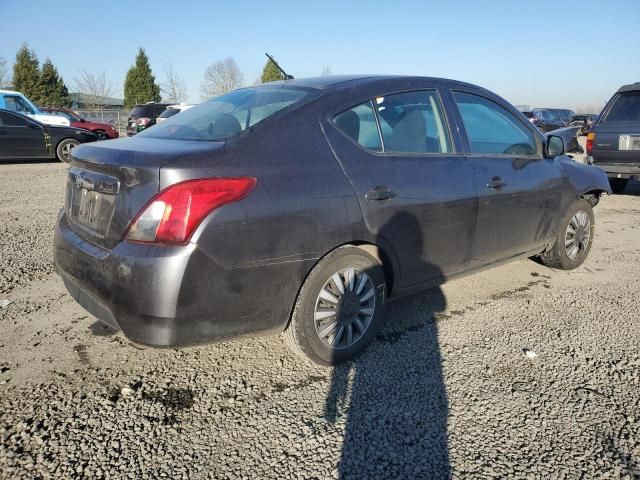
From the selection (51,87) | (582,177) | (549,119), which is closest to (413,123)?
(582,177)

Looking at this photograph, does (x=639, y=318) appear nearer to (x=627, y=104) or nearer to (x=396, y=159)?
(x=396, y=159)

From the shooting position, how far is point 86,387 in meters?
2.62

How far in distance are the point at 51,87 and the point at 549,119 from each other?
41.4 metres

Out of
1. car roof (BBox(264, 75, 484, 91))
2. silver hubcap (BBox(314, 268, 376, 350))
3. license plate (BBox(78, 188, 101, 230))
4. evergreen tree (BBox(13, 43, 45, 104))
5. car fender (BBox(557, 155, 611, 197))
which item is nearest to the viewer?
license plate (BBox(78, 188, 101, 230))

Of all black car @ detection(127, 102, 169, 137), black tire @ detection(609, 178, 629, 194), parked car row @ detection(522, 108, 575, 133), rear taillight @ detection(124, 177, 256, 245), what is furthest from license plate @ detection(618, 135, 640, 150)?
parked car row @ detection(522, 108, 575, 133)

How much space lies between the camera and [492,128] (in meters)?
3.79

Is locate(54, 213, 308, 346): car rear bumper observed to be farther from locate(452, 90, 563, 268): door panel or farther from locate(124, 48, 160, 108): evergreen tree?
locate(124, 48, 160, 108): evergreen tree

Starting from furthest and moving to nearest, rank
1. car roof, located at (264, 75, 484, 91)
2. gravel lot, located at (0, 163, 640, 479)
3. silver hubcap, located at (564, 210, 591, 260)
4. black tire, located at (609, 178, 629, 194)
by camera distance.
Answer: black tire, located at (609, 178, 629, 194)
silver hubcap, located at (564, 210, 591, 260)
car roof, located at (264, 75, 484, 91)
gravel lot, located at (0, 163, 640, 479)

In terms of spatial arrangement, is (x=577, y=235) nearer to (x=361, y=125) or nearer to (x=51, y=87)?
(x=361, y=125)

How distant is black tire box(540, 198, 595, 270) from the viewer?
14.6 ft

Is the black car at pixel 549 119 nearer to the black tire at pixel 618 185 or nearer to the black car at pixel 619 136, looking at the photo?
the black tire at pixel 618 185

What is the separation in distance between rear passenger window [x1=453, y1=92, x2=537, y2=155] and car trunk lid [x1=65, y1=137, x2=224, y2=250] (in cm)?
200

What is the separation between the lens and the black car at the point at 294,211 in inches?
88.0

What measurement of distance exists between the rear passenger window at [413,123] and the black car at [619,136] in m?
6.27
